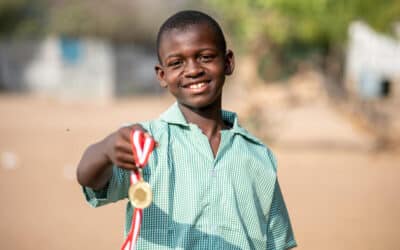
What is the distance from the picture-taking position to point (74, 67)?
2494 cm

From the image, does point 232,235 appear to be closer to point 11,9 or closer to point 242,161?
point 242,161

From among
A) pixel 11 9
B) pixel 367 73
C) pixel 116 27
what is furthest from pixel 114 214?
pixel 11 9

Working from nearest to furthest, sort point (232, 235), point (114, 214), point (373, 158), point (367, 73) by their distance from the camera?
point (232, 235), point (114, 214), point (373, 158), point (367, 73)

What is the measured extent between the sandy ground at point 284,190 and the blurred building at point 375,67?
3.30 m

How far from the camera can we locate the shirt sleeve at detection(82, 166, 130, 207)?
2.12 m

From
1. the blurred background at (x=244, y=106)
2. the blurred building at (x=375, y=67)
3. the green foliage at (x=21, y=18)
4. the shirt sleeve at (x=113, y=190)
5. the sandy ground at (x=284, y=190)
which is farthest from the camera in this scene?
the green foliage at (x=21, y=18)

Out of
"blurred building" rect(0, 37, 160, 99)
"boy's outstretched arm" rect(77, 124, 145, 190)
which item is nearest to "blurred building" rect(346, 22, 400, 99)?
"blurred building" rect(0, 37, 160, 99)

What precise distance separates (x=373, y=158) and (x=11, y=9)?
2141 centimetres

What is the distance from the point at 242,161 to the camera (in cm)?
230

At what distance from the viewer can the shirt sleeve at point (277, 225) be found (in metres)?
2.42

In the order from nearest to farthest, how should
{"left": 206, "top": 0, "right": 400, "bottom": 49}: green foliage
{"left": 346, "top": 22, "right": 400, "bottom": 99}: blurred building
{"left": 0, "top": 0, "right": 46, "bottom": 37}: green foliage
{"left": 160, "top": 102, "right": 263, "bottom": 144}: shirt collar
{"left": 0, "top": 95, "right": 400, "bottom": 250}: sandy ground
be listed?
Answer: {"left": 160, "top": 102, "right": 263, "bottom": 144}: shirt collar, {"left": 0, "top": 95, "right": 400, "bottom": 250}: sandy ground, {"left": 206, "top": 0, "right": 400, "bottom": 49}: green foliage, {"left": 346, "top": 22, "right": 400, "bottom": 99}: blurred building, {"left": 0, "top": 0, "right": 46, "bottom": 37}: green foliage

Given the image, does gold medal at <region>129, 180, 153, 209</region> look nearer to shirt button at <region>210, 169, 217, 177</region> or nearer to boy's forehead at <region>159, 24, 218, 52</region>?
shirt button at <region>210, 169, 217, 177</region>

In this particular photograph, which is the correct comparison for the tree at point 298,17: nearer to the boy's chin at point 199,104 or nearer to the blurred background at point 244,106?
the blurred background at point 244,106

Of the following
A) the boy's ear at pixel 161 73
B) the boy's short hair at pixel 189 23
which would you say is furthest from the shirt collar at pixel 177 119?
the boy's short hair at pixel 189 23
